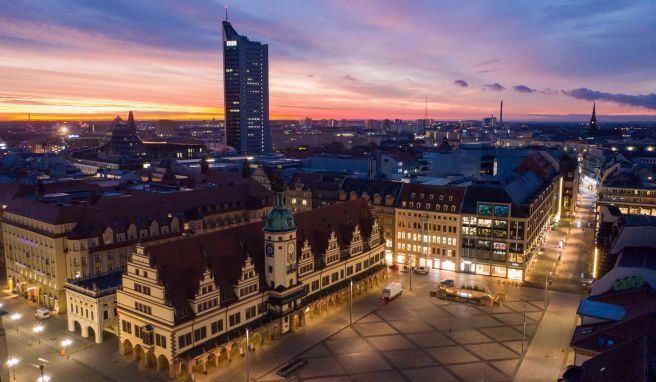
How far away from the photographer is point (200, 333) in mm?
72062

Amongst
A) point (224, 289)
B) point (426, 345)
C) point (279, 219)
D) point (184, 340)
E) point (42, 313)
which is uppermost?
point (279, 219)

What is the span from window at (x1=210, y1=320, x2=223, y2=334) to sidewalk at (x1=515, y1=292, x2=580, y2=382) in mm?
40779

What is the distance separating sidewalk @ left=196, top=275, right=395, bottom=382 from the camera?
70.6 m

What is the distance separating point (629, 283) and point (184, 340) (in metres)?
61.3

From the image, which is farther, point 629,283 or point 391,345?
point 391,345

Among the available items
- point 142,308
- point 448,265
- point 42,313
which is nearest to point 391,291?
point 448,265

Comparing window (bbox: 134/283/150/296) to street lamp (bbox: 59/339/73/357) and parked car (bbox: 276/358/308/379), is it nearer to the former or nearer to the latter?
street lamp (bbox: 59/339/73/357)

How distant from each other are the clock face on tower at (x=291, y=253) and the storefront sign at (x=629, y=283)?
4746 centimetres

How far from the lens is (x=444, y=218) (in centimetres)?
12050

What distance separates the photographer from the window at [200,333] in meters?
71.6

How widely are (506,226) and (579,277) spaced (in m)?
18.6

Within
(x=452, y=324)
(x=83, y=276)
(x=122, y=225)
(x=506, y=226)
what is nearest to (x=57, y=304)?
(x=83, y=276)

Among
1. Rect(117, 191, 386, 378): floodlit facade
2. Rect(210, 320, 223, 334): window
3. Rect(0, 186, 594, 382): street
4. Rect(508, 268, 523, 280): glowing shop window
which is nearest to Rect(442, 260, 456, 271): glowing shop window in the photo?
Rect(508, 268, 523, 280): glowing shop window

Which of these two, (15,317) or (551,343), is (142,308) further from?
(551,343)
